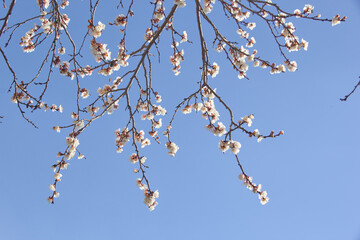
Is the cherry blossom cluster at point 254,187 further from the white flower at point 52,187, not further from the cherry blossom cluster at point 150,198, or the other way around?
the white flower at point 52,187

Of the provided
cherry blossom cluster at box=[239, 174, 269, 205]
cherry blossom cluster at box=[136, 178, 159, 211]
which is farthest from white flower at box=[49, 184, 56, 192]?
cherry blossom cluster at box=[239, 174, 269, 205]

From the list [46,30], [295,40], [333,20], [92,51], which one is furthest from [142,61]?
[333,20]

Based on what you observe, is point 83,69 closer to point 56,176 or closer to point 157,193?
point 56,176

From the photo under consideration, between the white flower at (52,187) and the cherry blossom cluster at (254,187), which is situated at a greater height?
the white flower at (52,187)

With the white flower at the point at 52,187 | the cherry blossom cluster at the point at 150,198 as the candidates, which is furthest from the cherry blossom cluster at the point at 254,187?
the white flower at the point at 52,187

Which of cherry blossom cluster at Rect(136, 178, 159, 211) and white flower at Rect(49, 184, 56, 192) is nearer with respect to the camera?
cherry blossom cluster at Rect(136, 178, 159, 211)

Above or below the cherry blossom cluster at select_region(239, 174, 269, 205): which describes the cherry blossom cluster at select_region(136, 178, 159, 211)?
above

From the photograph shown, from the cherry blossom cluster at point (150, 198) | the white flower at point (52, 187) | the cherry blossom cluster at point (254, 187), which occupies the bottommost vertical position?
the cherry blossom cluster at point (254, 187)

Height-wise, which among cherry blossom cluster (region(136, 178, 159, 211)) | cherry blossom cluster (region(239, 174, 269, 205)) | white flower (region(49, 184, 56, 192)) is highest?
white flower (region(49, 184, 56, 192))

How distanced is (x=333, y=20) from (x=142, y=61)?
2377 millimetres

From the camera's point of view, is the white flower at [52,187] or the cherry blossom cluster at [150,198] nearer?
the cherry blossom cluster at [150,198]

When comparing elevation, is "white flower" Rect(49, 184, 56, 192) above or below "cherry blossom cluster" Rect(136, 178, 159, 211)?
above

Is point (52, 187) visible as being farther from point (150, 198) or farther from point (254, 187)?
point (254, 187)

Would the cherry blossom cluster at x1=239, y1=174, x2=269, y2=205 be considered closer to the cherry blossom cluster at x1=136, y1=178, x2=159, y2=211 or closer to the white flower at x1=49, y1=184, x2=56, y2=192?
the cherry blossom cluster at x1=136, y1=178, x2=159, y2=211
